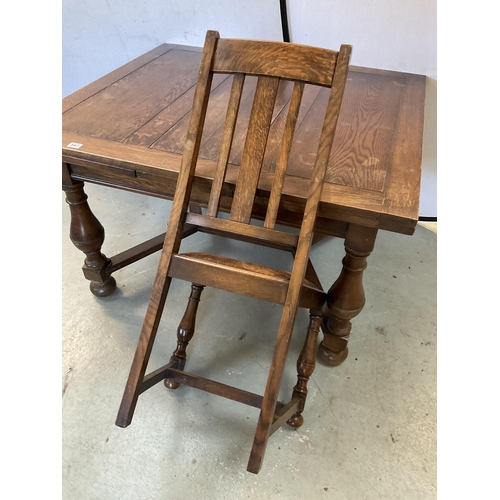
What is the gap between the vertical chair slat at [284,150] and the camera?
3.17 ft

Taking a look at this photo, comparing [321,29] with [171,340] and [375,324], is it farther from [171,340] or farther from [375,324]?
[171,340]

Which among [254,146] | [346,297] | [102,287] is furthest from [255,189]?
[102,287]

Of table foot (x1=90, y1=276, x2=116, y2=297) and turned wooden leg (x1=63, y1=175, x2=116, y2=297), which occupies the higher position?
turned wooden leg (x1=63, y1=175, x2=116, y2=297)

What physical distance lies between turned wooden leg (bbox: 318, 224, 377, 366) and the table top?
86 millimetres

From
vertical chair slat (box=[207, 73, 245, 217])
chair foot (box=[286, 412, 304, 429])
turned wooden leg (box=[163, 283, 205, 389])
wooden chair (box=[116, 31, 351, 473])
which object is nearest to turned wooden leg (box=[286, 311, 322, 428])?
chair foot (box=[286, 412, 304, 429])

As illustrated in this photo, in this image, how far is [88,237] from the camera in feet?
4.99

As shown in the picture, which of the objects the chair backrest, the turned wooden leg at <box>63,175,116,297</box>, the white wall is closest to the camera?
the chair backrest

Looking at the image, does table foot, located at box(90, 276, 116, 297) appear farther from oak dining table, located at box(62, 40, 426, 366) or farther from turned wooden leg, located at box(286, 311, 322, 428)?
turned wooden leg, located at box(286, 311, 322, 428)

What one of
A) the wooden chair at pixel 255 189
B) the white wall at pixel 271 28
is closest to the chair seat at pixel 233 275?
the wooden chair at pixel 255 189

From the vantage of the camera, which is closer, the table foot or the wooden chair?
the wooden chair

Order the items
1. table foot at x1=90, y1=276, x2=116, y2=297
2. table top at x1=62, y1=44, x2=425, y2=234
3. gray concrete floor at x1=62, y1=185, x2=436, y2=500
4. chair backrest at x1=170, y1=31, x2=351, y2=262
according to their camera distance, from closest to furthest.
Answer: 1. chair backrest at x1=170, y1=31, x2=351, y2=262
2. table top at x1=62, y1=44, x2=425, y2=234
3. gray concrete floor at x1=62, y1=185, x2=436, y2=500
4. table foot at x1=90, y1=276, x2=116, y2=297

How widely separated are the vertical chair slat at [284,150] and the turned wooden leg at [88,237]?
73 centimetres

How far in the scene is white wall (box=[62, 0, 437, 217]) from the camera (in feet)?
5.35

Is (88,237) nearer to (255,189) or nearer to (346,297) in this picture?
(255,189)
